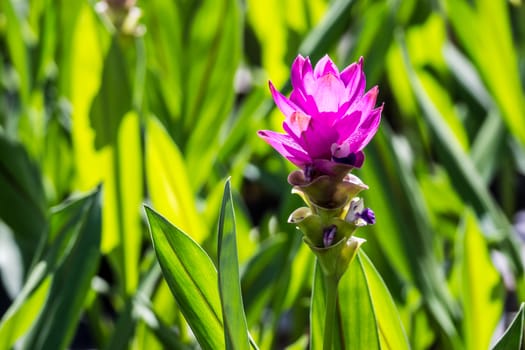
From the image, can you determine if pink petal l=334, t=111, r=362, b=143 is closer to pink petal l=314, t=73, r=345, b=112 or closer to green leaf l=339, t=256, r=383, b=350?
pink petal l=314, t=73, r=345, b=112

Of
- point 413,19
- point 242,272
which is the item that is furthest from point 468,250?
point 413,19

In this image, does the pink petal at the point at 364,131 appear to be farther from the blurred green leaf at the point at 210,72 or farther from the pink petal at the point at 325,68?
the blurred green leaf at the point at 210,72

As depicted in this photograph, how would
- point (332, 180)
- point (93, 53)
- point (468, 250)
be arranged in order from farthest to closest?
point (93, 53) → point (468, 250) → point (332, 180)

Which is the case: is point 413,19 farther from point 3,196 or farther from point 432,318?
point 3,196

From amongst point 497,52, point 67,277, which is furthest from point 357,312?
point 497,52

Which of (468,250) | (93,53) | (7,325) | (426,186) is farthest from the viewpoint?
(426,186)

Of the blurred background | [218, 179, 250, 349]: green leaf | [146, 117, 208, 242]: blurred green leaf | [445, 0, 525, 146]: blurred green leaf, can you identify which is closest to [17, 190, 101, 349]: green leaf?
the blurred background

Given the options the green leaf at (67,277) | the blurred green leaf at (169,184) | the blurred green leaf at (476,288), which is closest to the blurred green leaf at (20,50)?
the blurred green leaf at (169,184)
